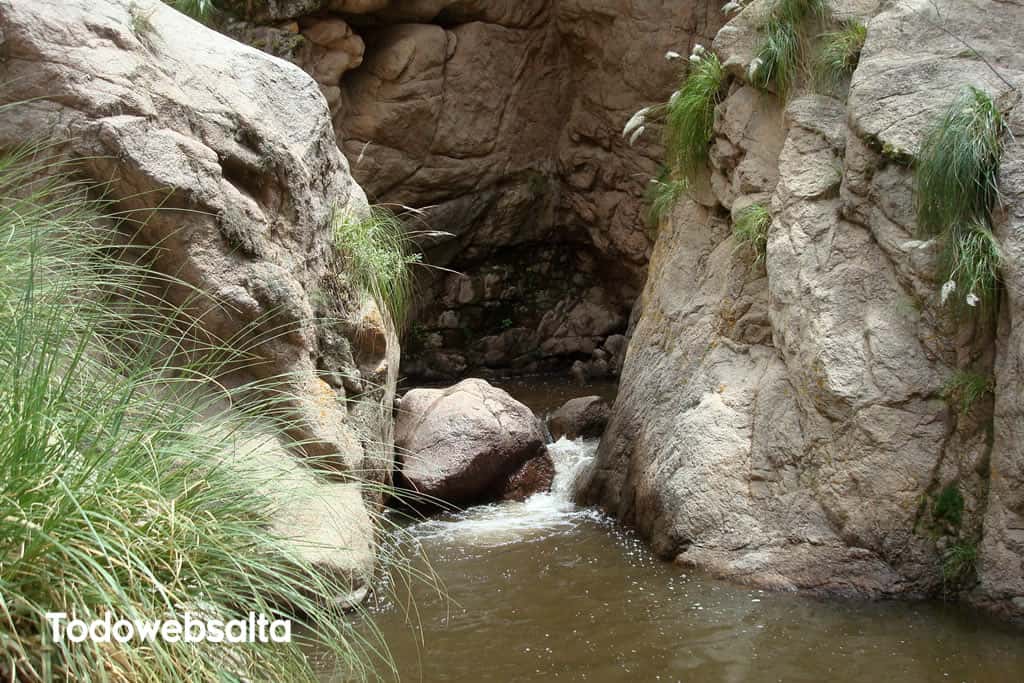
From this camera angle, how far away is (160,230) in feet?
17.2

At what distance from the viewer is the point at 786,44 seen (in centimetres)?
662

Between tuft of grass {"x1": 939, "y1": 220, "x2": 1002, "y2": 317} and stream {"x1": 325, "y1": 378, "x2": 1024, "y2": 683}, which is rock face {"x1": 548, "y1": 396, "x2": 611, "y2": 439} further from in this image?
tuft of grass {"x1": 939, "y1": 220, "x2": 1002, "y2": 317}

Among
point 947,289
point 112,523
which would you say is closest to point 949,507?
point 947,289

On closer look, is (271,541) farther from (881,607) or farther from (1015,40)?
(1015,40)

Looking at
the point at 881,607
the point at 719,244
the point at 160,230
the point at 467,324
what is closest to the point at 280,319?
the point at 160,230

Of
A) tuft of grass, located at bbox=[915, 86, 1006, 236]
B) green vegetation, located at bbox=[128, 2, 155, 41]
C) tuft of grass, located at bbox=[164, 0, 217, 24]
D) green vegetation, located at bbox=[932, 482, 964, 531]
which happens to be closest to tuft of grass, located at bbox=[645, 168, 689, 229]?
tuft of grass, located at bbox=[915, 86, 1006, 236]

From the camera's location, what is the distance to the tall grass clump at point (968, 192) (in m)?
5.21

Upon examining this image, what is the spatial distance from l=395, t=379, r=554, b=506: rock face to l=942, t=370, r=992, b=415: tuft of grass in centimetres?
335

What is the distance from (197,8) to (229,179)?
210 inches

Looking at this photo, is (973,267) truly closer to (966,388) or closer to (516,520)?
(966,388)

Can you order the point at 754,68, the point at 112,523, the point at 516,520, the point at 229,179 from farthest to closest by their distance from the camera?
the point at 516,520
the point at 754,68
the point at 229,179
the point at 112,523

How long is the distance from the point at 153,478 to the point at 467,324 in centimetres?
1075

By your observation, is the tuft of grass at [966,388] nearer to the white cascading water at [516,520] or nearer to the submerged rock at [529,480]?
the white cascading water at [516,520]

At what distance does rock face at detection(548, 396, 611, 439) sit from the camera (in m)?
9.15
